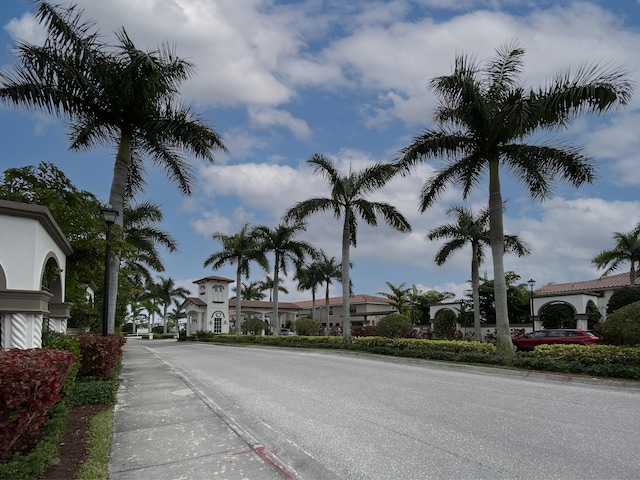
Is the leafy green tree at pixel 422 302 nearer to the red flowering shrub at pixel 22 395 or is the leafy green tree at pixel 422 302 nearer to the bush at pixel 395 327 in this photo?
the bush at pixel 395 327

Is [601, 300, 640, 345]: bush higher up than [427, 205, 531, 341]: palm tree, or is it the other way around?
[427, 205, 531, 341]: palm tree

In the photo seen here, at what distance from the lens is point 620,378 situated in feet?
40.9

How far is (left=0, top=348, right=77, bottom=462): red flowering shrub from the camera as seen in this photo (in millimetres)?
4176

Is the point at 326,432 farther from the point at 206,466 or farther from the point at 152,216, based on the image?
the point at 152,216

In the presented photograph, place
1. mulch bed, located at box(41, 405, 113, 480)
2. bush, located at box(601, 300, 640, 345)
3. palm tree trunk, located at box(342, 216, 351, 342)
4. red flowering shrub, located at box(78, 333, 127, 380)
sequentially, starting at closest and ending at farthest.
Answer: mulch bed, located at box(41, 405, 113, 480)
red flowering shrub, located at box(78, 333, 127, 380)
bush, located at box(601, 300, 640, 345)
palm tree trunk, located at box(342, 216, 351, 342)

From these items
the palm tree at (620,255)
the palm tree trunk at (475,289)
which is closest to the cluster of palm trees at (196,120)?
the palm tree trunk at (475,289)

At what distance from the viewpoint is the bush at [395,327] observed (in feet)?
74.9

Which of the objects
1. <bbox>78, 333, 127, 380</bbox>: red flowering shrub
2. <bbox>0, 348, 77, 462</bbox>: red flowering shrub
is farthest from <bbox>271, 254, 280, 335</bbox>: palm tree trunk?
<bbox>0, 348, 77, 462</bbox>: red flowering shrub

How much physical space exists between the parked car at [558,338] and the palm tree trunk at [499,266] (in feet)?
20.8

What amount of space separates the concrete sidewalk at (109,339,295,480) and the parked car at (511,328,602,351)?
1768cm

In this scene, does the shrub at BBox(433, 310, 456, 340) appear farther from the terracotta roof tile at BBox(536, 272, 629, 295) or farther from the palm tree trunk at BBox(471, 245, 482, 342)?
the palm tree trunk at BBox(471, 245, 482, 342)

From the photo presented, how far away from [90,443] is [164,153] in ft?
44.1

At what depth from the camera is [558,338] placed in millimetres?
23094

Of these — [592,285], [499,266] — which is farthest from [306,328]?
[592,285]
